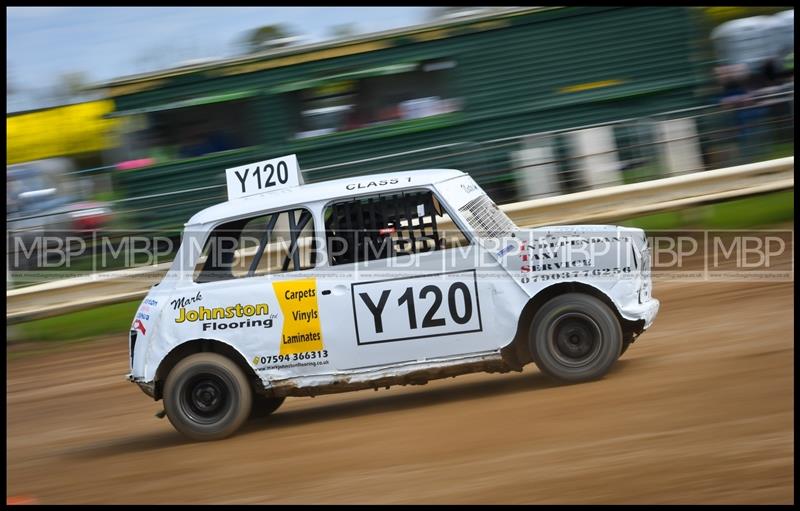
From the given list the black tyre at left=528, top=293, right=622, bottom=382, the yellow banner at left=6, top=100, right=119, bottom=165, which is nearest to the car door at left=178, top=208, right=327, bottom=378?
the black tyre at left=528, top=293, right=622, bottom=382

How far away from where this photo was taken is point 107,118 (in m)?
15.3

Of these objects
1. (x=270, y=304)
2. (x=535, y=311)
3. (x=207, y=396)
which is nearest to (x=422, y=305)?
(x=535, y=311)

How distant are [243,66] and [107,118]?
91.9 inches

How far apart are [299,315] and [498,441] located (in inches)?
73.1

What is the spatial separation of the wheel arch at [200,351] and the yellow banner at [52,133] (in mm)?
11461

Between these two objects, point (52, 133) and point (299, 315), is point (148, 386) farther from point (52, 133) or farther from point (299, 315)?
point (52, 133)

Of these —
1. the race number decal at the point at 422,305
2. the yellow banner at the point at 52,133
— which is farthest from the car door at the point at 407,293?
the yellow banner at the point at 52,133

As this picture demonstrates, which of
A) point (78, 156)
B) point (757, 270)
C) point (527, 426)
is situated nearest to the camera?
point (527, 426)

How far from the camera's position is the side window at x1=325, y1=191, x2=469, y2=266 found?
712cm

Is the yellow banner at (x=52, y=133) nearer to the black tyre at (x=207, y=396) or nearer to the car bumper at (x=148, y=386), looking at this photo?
the car bumper at (x=148, y=386)

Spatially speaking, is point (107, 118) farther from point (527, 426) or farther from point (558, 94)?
point (527, 426)

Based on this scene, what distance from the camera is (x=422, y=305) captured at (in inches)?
277

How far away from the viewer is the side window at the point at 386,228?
280 inches

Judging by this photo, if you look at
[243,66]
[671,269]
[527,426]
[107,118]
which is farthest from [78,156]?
[527,426]
